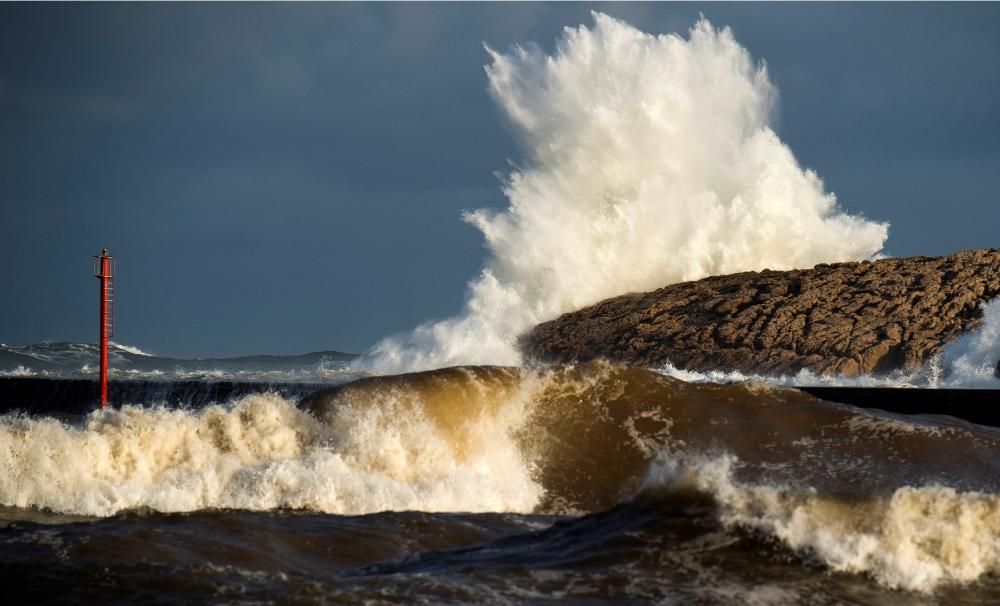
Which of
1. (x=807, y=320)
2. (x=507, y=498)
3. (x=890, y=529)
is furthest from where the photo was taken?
(x=807, y=320)

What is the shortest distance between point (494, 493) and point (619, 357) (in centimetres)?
1545

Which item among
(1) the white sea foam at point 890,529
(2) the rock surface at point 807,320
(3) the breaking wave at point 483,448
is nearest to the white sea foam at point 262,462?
(3) the breaking wave at point 483,448

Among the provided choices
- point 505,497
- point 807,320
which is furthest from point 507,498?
point 807,320

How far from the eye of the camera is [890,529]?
5.10 metres

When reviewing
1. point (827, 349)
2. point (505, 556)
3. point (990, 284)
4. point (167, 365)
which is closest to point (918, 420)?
point (505, 556)

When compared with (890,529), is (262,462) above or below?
above

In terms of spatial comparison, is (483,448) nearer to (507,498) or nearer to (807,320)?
(507,498)

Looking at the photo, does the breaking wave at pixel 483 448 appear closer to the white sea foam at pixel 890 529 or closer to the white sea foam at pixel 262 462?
the white sea foam at pixel 262 462

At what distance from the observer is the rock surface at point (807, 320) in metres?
19.4

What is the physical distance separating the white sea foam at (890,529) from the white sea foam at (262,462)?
2337 mm

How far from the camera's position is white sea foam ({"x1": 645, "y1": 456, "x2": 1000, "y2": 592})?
489 centimetres

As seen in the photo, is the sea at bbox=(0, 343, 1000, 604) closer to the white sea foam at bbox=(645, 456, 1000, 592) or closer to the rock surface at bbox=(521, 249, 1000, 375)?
the white sea foam at bbox=(645, 456, 1000, 592)

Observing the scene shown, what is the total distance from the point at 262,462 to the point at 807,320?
1520cm

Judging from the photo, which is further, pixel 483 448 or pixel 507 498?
pixel 483 448
